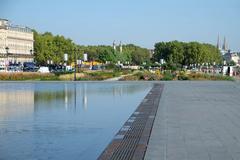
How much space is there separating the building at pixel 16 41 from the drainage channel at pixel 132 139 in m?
87.6

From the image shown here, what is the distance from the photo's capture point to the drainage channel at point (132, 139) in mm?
7816

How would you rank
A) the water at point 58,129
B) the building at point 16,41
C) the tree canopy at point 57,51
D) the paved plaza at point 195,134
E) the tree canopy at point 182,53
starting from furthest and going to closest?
1. the tree canopy at point 182,53
2. the building at point 16,41
3. the tree canopy at point 57,51
4. the water at point 58,129
5. the paved plaza at point 195,134

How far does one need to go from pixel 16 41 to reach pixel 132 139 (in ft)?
343

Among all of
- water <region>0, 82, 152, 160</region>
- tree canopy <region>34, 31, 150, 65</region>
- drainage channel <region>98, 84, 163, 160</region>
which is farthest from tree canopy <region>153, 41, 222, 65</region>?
drainage channel <region>98, 84, 163, 160</region>

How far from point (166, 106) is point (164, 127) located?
5.48 meters

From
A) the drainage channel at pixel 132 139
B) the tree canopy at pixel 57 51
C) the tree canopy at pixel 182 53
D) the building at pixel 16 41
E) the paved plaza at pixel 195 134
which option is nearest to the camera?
the paved plaza at pixel 195 134

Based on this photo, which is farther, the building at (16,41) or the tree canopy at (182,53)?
the tree canopy at (182,53)

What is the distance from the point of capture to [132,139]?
9375 millimetres

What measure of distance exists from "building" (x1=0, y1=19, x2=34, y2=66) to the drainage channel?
87.6 metres

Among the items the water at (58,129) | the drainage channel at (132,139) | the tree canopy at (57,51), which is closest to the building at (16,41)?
the tree canopy at (57,51)

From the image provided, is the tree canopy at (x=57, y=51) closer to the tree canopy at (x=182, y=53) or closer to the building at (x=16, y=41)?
the building at (x=16, y=41)

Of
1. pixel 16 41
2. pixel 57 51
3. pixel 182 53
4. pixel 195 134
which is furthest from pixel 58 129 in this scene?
pixel 182 53

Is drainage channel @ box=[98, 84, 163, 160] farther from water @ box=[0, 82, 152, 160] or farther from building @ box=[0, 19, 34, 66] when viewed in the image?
building @ box=[0, 19, 34, 66]

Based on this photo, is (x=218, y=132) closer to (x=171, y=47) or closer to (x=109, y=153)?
(x=109, y=153)
